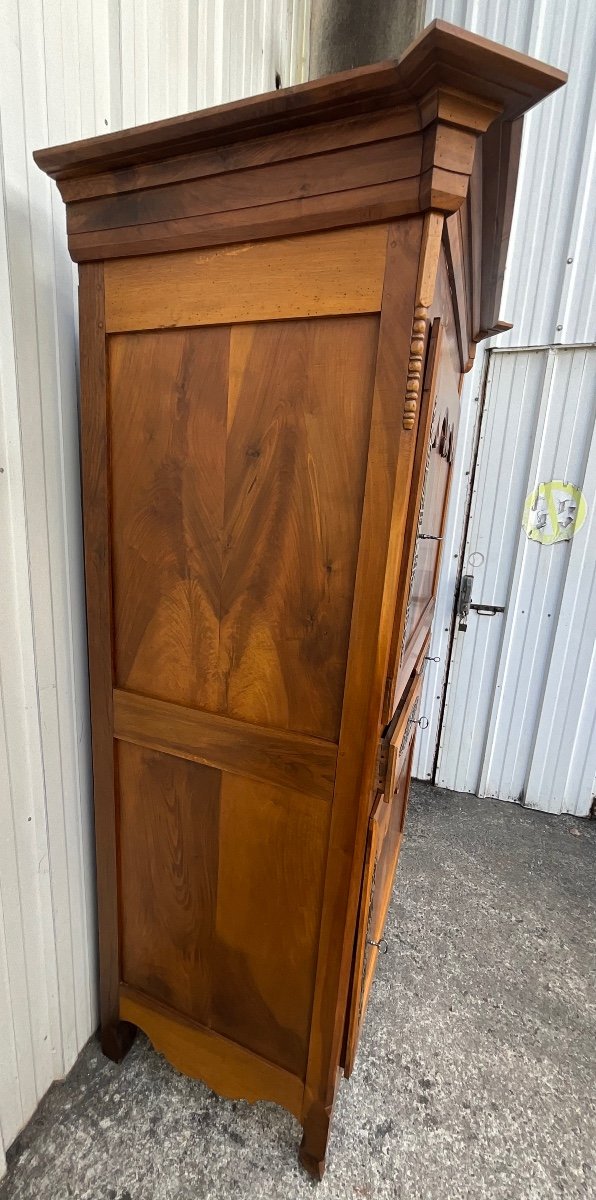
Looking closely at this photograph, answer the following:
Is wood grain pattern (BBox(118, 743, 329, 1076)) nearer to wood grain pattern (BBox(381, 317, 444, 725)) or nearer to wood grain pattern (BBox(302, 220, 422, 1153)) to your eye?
wood grain pattern (BBox(302, 220, 422, 1153))

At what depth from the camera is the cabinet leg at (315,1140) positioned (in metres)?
1.07

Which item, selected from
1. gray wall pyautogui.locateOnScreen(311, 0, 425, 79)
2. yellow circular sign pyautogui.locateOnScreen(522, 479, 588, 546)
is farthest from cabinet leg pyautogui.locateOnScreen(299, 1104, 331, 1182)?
gray wall pyautogui.locateOnScreen(311, 0, 425, 79)

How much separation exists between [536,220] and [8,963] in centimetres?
293

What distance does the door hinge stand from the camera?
3.13 ft

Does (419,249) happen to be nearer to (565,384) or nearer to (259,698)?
(259,698)

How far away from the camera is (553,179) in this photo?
6.72 feet

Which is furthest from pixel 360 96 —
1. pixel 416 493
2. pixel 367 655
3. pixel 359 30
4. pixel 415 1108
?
pixel 415 1108

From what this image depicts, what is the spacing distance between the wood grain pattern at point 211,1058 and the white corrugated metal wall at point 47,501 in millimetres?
197

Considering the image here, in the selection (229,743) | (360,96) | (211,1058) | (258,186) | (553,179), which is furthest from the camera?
(553,179)

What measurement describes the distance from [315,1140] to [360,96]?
5.99 feet

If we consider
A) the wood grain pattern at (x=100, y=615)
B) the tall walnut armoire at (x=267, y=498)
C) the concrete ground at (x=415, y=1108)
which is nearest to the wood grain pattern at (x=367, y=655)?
the tall walnut armoire at (x=267, y=498)

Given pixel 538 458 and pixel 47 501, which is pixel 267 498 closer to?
pixel 47 501

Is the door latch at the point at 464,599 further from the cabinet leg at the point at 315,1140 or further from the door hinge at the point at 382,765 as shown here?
the cabinet leg at the point at 315,1140

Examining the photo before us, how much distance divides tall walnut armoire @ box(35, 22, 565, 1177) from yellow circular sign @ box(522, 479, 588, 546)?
1.26 meters
